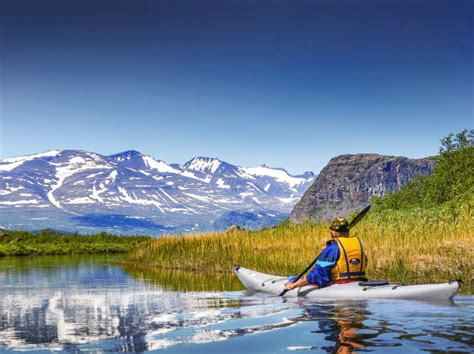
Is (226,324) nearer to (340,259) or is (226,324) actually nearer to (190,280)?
(340,259)

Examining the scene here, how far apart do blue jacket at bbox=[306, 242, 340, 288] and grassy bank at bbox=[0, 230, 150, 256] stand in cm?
3742

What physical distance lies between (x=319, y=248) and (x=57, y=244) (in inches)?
1684

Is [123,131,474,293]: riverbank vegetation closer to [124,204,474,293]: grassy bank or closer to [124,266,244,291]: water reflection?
[124,204,474,293]: grassy bank

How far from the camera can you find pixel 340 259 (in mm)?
14992

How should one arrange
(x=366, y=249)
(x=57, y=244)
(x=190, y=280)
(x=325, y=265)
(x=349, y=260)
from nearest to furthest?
(x=349, y=260)
(x=325, y=265)
(x=366, y=249)
(x=190, y=280)
(x=57, y=244)

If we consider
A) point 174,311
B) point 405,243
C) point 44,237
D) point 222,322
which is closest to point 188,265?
point 405,243

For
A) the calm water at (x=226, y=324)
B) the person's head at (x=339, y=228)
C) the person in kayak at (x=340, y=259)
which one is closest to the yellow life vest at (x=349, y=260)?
the person in kayak at (x=340, y=259)

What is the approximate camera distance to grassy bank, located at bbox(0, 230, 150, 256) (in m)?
57.4

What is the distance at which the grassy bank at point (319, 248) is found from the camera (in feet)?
65.9

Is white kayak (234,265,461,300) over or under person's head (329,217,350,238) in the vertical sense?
under

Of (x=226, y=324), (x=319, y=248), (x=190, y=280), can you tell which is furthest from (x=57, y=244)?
(x=226, y=324)

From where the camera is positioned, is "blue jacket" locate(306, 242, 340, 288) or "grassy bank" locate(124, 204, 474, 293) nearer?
"blue jacket" locate(306, 242, 340, 288)

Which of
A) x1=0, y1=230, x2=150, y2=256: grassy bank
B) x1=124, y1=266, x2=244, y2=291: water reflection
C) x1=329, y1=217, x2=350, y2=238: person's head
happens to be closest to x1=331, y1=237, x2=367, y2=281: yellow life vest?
x1=329, y1=217, x2=350, y2=238: person's head

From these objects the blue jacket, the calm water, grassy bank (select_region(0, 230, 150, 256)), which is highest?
grassy bank (select_region(0, 230, 150, 256))
